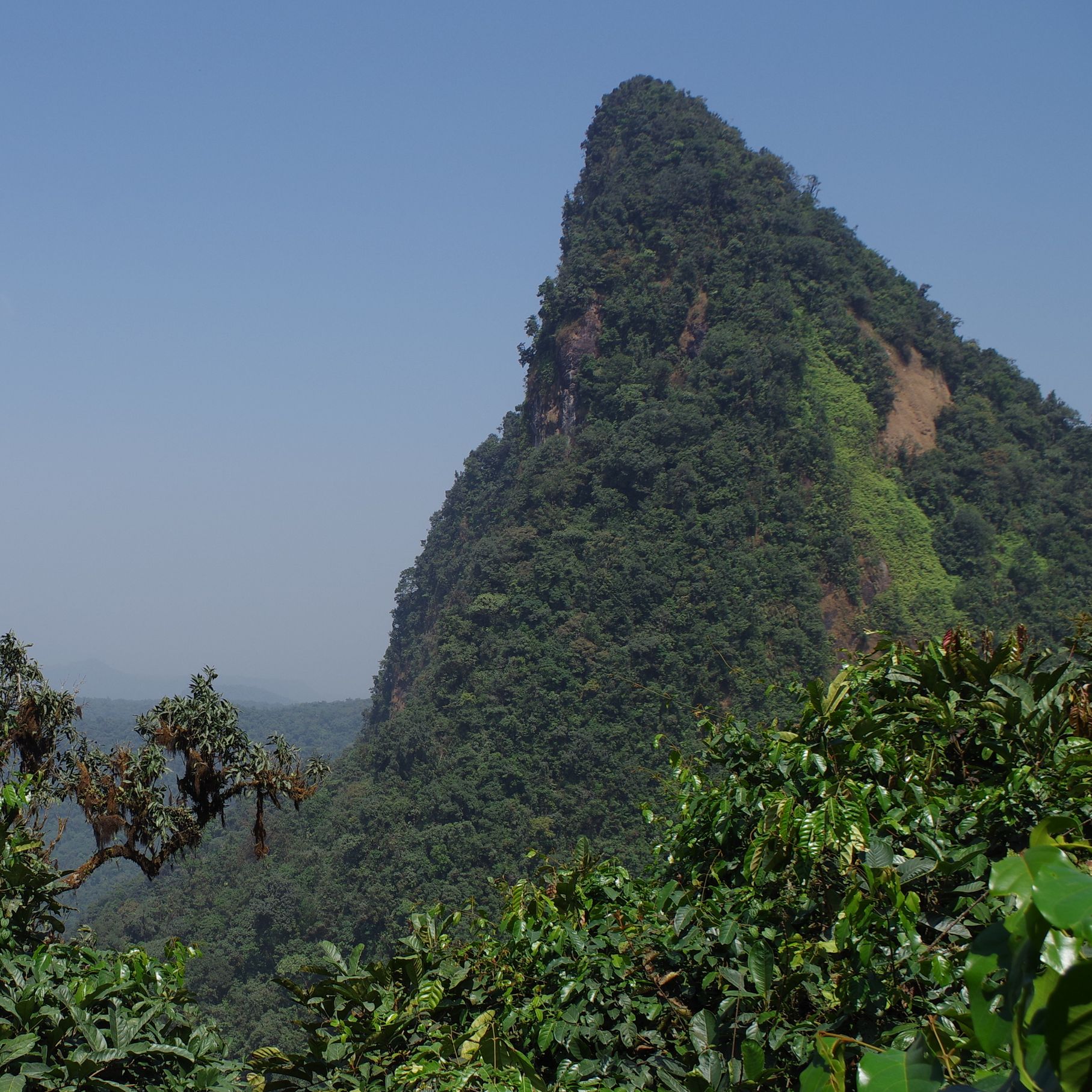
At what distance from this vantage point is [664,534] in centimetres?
4566

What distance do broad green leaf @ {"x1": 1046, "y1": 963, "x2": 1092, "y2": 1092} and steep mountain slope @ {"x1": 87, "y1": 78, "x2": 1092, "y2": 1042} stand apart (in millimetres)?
Answer: 34525

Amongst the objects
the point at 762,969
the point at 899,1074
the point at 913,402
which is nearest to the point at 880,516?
the point at 913,402

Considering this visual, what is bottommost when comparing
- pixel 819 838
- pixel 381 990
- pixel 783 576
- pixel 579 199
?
pixel 381 990

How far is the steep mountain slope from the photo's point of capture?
39.0 metres

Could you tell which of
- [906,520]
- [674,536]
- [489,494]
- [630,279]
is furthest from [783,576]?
[489,494]

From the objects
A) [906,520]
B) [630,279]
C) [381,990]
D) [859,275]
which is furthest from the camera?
[859,275]

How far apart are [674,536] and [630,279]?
15682 mm

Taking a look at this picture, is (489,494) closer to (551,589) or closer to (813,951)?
(551,589)

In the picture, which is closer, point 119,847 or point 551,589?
point 119,847

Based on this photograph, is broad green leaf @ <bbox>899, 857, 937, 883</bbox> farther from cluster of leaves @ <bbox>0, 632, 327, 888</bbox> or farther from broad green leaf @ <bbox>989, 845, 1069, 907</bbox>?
cluster of leaves @ <bbox>0, 632, 327, 888</bbox>

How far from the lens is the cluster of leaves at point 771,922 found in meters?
3.43

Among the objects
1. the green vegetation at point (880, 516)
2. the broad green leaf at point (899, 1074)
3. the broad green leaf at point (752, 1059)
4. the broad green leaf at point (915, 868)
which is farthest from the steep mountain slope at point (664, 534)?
the broad green leaf at point (899, 1074)

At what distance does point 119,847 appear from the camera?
1176 cm

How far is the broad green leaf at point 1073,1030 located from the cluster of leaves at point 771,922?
1.63 metres
